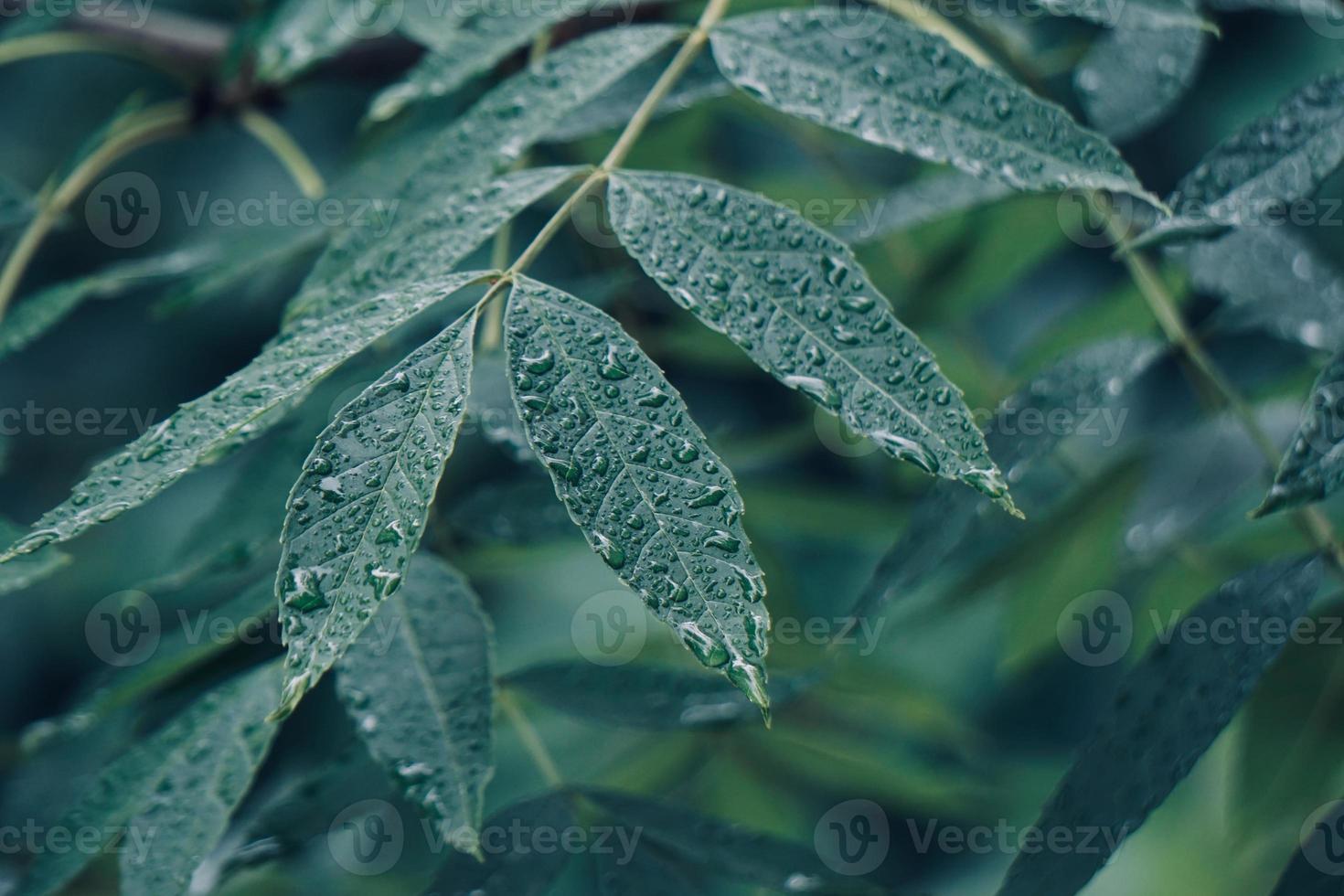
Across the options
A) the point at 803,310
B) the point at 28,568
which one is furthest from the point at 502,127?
the point at 28,568

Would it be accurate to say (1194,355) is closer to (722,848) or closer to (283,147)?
(722,848)

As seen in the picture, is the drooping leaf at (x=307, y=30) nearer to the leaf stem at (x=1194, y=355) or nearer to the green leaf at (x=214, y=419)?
the green leaf at (x=214, y=419)

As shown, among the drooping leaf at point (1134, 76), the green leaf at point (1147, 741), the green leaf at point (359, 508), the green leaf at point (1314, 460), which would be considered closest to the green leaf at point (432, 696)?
the green leaf at point (359, 508)

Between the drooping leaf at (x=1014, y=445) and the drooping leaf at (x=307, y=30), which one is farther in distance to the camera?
the drooping leaf at (x=307, y=30)

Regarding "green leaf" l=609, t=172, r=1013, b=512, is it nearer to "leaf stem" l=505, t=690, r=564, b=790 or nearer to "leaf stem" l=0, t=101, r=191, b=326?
"leaf stem" l=505, t=690, r=564, b=790

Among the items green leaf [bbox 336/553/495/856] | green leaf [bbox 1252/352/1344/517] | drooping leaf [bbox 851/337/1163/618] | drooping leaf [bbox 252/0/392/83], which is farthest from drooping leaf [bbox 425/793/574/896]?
drooping leaf [bbox 252/0/392/83]
